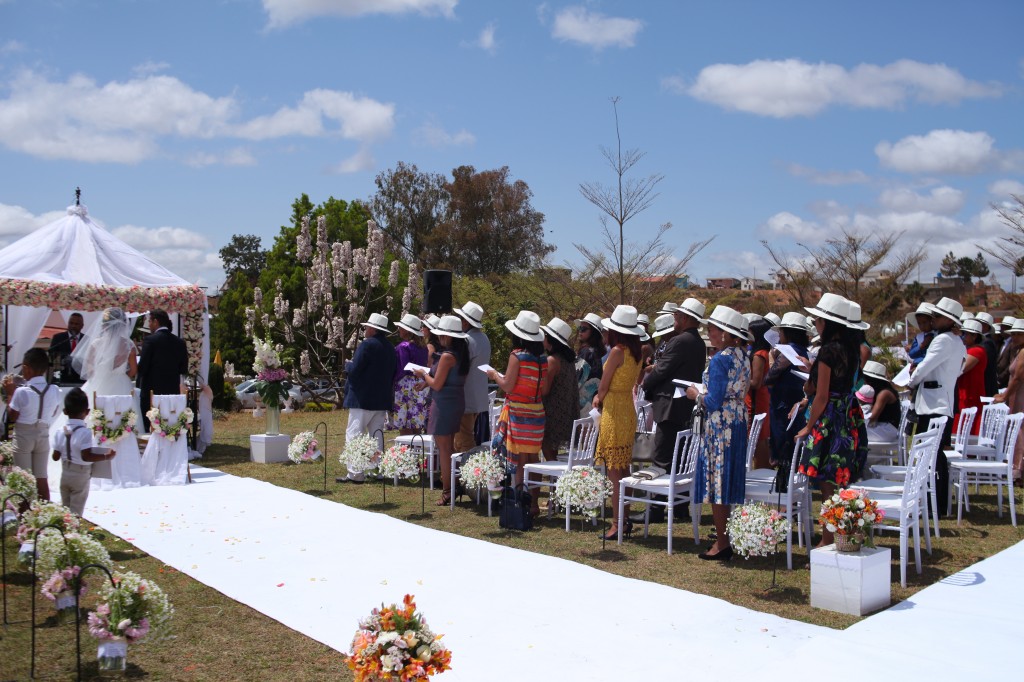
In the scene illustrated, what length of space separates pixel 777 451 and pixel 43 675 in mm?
6151

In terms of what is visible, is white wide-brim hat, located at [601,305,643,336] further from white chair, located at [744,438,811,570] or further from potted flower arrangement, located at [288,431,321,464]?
potted flower arrangement, located at [288,431,321,464]

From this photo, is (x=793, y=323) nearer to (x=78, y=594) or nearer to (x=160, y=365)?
(x=78, y=594)

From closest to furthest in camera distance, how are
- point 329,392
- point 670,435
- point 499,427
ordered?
1. point 670,435
2. point 499,427
3. point 329,392

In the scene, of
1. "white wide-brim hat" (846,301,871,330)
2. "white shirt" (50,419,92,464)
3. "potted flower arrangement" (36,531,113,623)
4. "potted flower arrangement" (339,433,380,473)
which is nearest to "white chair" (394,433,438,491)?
"potted flower arrangement" (339,433,380,473)

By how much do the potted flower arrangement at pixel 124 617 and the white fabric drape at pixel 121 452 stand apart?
5.99 meters

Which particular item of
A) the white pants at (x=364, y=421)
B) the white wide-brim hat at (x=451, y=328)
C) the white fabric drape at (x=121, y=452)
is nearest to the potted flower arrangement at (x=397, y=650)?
the white wide-brim hat at (x=451, y=328)

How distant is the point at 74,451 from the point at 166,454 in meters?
3.70

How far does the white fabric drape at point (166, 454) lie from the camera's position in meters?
10.2

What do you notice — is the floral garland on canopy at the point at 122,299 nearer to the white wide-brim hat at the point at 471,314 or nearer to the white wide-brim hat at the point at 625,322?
the white wide-brim hat at the point at 471,314

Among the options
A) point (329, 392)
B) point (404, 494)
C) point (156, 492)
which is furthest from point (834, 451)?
point (329, 392)

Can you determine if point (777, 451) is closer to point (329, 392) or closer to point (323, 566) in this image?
point (323, 566)

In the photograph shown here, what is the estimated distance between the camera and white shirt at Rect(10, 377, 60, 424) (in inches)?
290

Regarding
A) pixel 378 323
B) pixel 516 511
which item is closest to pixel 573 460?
pixel 516 511

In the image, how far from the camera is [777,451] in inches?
322
